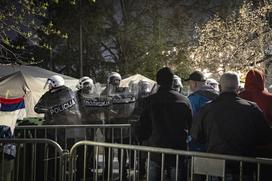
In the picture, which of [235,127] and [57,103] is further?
[57,103]

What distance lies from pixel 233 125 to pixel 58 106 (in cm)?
424

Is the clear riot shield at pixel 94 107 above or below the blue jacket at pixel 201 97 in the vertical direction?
below

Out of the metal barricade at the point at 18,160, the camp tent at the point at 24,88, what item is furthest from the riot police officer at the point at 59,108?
the camp tent at the point at 24,88

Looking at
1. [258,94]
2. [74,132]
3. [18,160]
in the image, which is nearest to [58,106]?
[74,132]

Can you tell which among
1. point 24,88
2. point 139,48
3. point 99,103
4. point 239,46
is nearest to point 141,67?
point 139,48

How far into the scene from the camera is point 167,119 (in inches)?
241

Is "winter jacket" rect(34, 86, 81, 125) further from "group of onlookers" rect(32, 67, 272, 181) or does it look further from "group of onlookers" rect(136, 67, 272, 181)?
"group of onlookers" rect(136, 67, 272, 181)

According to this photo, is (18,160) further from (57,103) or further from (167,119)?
(167,119)

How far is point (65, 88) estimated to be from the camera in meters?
8.74

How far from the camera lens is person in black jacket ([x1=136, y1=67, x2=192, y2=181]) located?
608cm

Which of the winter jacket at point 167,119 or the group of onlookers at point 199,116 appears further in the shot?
the winter jacket at point 167,119

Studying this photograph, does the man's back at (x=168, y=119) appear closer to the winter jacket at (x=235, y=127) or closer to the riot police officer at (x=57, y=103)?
the winter jacket at (x=235, y=127)

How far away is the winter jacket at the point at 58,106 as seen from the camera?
865cm

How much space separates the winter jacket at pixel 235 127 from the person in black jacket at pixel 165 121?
83 cm
